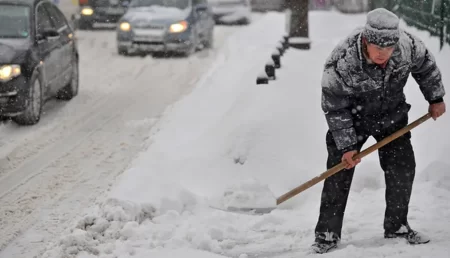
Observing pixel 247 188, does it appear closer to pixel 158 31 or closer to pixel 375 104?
pixel 375 104

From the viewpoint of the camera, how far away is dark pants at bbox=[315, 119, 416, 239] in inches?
199

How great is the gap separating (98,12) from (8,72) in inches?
547

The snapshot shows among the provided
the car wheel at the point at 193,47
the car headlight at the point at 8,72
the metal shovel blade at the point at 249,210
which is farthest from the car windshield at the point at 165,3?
the metal shovel blade at the point at 249,210

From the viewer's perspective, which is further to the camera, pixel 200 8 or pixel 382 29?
pixel 200 8

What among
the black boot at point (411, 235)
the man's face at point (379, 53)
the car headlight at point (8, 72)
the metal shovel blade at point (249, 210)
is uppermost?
the man's face at point (379, 53)

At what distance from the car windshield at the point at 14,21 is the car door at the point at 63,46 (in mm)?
676

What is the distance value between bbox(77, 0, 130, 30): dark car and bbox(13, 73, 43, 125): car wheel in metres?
13.0

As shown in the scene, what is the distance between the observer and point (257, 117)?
7.83 metres

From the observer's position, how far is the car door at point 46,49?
10125mm

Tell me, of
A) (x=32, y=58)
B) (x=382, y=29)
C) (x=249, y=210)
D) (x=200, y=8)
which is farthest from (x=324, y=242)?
(x=200, y=8)

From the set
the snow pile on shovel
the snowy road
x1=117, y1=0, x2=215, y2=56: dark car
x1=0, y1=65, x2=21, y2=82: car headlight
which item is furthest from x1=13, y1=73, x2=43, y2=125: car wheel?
x1=117, y1=0, x2=215, y2=56: dark car

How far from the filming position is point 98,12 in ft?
74.8

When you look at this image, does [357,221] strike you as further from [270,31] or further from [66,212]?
[270,31]

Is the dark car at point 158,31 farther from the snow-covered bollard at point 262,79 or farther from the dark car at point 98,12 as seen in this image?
the snow-covered bollard at point 262,79
